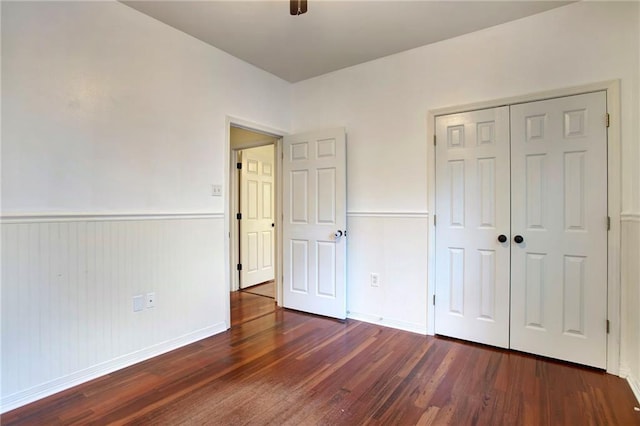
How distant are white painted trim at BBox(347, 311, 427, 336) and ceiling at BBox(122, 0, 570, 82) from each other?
256 cm

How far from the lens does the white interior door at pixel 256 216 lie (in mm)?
4694

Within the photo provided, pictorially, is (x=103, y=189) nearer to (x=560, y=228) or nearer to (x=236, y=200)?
(x=236, y=200)

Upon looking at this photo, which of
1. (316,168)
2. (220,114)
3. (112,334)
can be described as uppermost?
(220,114)

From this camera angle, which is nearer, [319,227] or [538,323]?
[538,323]

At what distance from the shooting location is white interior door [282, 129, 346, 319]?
3.38 m

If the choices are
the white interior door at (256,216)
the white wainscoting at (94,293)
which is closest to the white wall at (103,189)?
the white wainscoting at (94,293)

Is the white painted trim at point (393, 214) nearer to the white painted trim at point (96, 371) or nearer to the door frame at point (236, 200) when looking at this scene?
the door frame at point (236, 200)

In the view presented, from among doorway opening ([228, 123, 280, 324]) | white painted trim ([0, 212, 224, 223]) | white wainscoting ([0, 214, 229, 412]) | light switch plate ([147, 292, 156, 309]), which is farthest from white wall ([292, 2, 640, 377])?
light switch plate ([147, 292, 156, 309])

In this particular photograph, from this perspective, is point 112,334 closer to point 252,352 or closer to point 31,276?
point 31,276

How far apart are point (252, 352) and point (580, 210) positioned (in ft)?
8.76

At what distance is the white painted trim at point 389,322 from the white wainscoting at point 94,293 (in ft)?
4.59

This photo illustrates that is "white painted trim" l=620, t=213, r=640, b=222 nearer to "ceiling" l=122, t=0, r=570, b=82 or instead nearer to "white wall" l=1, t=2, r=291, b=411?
"ceiling" l=122, t=0, r=570, b=82

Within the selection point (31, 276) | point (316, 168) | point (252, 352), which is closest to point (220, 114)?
point (316, 168)

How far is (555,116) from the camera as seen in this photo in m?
2.44
